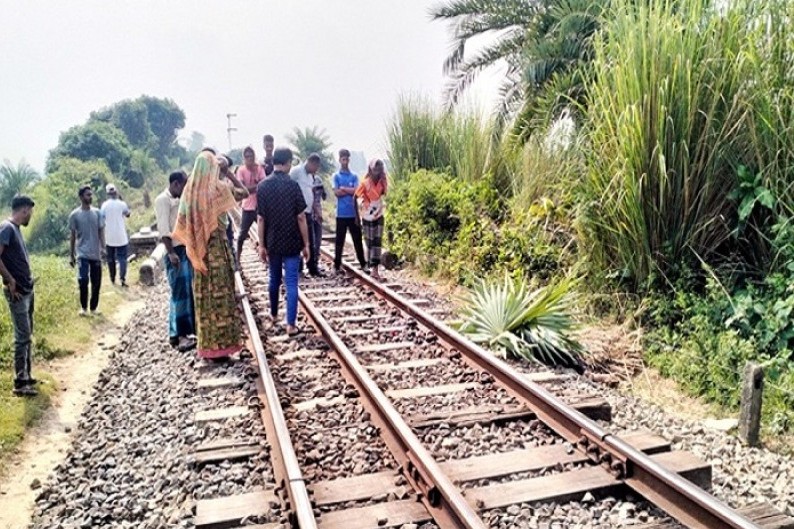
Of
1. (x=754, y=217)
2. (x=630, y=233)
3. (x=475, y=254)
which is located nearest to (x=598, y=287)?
(x=630, y=233)

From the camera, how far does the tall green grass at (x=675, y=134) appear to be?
20.6 ft

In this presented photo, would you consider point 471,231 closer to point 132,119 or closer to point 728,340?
point 728,340

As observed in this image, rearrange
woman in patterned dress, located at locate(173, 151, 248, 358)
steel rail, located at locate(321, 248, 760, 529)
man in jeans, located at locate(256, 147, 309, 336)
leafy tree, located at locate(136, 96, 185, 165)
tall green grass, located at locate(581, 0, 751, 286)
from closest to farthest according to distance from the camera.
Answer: steel rail, located at locate(321, 248, 760, 529)
woman in patterned dress, located at locate(173, 151, 248, 358)
tall green grass, located at locate(581, 0, 751, 286)
man in jeans, located at locate(256, 147, 309, 336)
leafy tree, located at locate(136, 96, 185, 165)

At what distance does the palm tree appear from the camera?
11.3 metres

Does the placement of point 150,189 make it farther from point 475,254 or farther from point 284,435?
point 284,435

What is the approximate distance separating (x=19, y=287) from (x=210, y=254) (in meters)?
1.90

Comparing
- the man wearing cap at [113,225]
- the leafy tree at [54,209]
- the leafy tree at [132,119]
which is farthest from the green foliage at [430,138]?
the leafy tree at [132,119]

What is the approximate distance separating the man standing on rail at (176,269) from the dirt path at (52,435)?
1.05 meters

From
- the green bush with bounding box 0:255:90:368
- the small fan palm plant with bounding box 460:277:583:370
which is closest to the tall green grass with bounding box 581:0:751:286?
the small fan palm plant with bounding box 460:277:583:370

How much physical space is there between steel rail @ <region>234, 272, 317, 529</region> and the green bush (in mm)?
3572

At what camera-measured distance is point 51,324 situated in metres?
8.62

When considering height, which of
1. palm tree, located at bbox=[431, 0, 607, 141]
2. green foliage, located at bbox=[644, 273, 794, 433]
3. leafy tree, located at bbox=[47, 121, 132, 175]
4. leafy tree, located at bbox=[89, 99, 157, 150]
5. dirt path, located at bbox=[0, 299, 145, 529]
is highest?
leafy tree, located at bbox=[89, 99, 157, 150]

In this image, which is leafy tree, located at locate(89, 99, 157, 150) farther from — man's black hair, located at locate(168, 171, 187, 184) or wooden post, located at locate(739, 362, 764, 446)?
wooden post, located at locate(739, 362, 764, 446)

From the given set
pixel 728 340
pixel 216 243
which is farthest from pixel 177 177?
pixel 728 340
